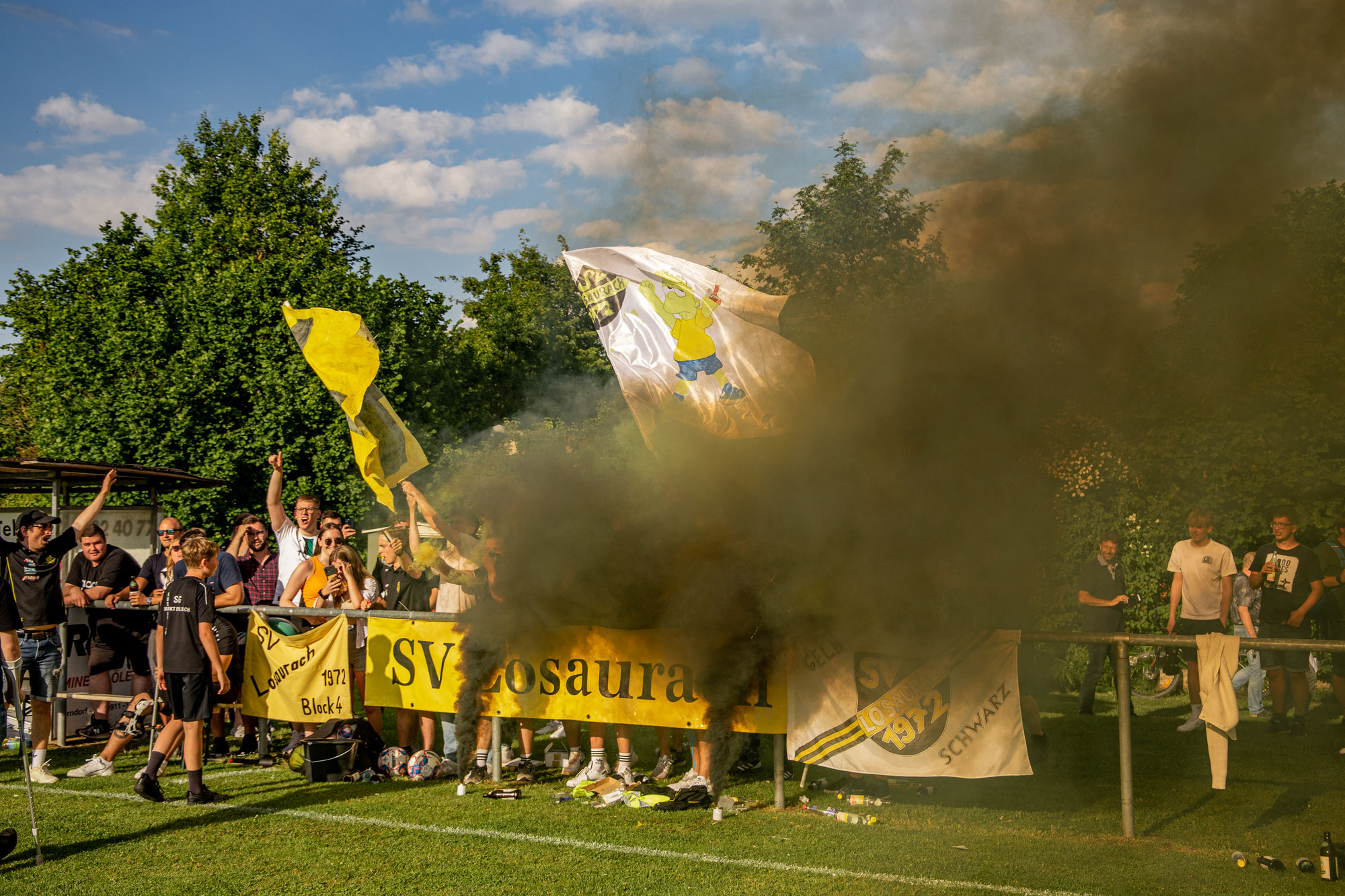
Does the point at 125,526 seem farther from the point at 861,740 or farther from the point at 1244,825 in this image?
the point at 1244,825

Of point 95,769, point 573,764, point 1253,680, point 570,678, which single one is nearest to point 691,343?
point 570,678

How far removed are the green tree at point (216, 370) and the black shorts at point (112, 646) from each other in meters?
13.3

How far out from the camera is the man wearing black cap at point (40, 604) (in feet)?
25.4

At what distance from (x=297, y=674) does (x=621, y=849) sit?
145 inches

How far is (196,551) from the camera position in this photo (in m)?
6.65

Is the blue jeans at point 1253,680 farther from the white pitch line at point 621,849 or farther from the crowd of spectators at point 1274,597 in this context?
the white pitch line at point 621,849

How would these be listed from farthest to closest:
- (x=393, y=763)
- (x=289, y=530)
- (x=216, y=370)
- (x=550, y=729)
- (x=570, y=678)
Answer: (x=216, y=370) < (x=289, y=530) < (x=550, y=729) < (x=393, y=763) < (x=570, y=678)

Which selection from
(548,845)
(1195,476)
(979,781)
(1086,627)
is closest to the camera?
(548,845)

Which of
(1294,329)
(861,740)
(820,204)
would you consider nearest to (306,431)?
(820,204)

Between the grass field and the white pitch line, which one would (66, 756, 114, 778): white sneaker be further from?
the white pitch line

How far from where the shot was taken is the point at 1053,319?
6902mm

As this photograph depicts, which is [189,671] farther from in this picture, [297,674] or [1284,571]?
[1284,571]

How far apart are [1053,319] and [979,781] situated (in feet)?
11.0

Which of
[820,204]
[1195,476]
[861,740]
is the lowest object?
[861,740]
